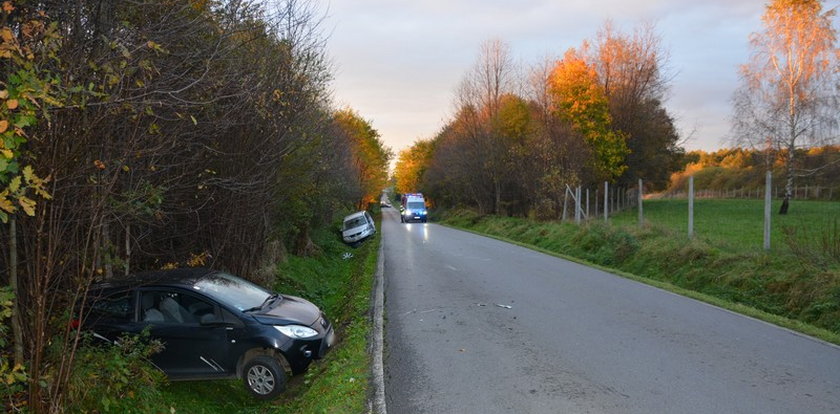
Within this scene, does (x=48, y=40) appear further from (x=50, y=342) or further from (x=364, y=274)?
(x=364, y=274)

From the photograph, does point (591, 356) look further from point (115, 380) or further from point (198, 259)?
point (198, 259)

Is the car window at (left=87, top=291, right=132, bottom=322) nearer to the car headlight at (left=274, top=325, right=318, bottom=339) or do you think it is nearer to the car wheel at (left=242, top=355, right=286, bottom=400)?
the car wheel at (left=242, top=355, right=286, bottom=400)

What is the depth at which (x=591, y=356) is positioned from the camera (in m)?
7.05

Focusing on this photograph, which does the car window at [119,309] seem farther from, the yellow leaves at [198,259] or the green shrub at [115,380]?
the yellow leaves at [198,259]

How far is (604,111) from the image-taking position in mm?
44250

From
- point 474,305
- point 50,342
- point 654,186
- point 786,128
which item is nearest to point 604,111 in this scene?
point 786,128

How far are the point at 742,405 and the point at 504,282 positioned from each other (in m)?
7.96

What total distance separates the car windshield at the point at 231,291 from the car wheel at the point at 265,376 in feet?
2.64

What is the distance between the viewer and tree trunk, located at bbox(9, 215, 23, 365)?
4.58m

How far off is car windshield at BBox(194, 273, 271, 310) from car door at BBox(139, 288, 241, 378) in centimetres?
21

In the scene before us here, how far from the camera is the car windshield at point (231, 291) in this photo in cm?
751

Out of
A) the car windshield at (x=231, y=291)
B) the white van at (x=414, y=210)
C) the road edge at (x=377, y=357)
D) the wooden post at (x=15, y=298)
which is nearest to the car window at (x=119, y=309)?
the car windshield at (x=231, y=291)

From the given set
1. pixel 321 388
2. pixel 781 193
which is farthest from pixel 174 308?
pixel 781 193

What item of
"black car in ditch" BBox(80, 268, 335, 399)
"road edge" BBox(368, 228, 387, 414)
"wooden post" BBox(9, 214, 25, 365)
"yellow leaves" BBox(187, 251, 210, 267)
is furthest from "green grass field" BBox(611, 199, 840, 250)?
"wooden post" BBox(9, 214, 25, 365)
